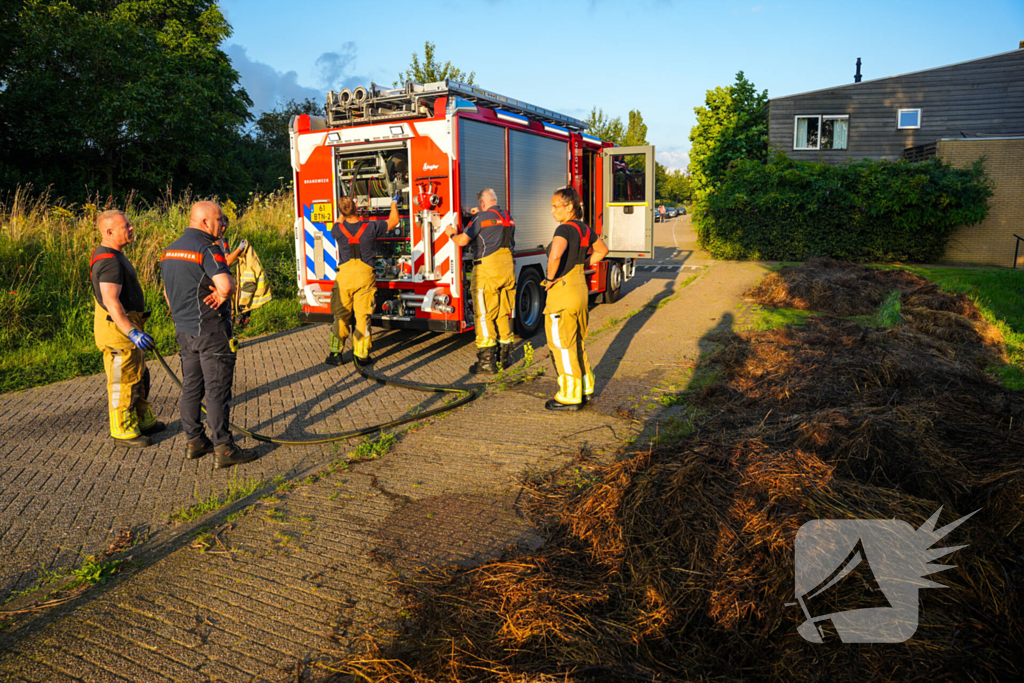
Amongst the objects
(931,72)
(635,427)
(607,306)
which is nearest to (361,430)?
(635,427)

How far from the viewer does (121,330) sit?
506cm

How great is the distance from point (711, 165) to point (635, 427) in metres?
32.0

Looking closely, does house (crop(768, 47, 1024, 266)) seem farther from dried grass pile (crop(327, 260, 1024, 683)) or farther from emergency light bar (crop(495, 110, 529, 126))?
dried grass pile (crop(327, 260, 1024, 683))

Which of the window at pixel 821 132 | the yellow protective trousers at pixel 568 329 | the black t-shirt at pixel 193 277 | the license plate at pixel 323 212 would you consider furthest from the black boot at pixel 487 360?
the window at pixel 821 132

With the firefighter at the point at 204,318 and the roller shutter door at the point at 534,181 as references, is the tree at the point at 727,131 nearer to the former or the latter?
the roller shutter door at the point at 534,181

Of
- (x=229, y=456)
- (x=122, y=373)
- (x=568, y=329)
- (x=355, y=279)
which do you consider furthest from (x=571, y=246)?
(x=122, y=373)

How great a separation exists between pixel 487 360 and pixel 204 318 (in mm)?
3471

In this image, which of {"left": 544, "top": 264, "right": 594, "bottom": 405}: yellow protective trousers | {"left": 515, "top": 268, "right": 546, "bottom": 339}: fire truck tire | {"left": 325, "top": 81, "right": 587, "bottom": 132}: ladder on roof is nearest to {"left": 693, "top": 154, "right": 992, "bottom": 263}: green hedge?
{"left": 515, "top": 268, "right": 546, "bottom": 339}: fire truck tire

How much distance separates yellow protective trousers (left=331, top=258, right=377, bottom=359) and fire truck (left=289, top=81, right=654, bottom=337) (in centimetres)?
57

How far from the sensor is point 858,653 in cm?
225

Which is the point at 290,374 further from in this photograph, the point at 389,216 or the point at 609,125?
the point at 609,125

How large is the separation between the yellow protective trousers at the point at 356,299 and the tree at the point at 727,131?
28224 millimetres

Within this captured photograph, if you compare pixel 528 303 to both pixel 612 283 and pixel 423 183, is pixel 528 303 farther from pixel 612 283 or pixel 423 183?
pixel 612 283

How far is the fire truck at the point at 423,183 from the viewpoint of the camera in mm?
7848
